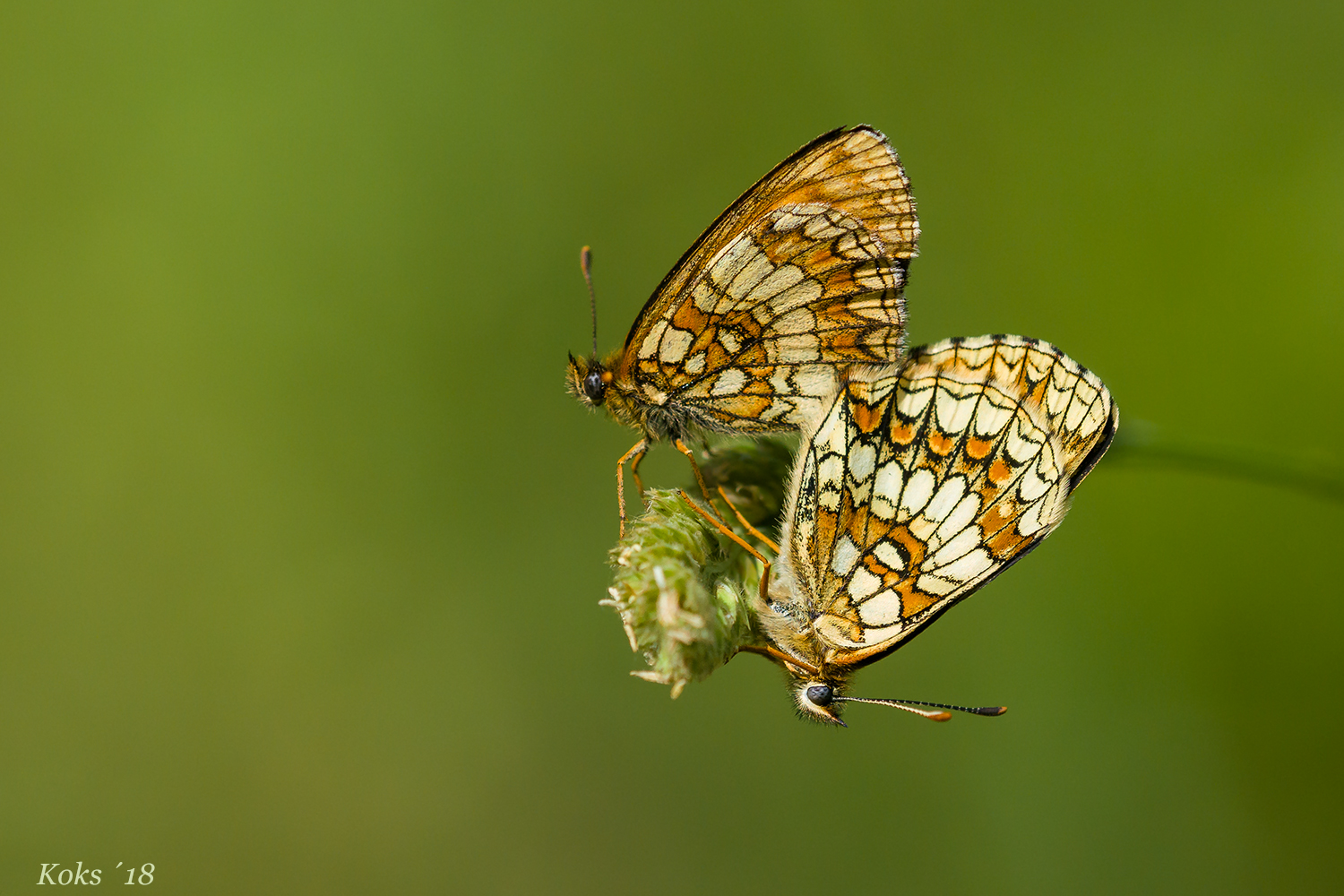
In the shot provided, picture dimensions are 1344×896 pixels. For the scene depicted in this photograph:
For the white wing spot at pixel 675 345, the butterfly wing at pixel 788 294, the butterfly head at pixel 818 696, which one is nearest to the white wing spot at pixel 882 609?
the butterfly head at pixel 818 696

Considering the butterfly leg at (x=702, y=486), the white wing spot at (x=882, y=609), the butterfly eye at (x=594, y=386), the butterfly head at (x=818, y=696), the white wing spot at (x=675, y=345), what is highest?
the white wing spot at (x=675, y=345)

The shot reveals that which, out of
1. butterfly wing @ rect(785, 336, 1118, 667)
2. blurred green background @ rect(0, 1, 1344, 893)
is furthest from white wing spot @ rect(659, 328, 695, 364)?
blurred green background @ rect(0, 1, 1344, 893)

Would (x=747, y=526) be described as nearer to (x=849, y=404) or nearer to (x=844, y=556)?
(x=844, y=556)

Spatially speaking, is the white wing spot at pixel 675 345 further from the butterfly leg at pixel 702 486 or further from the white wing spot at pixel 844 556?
the white wing spot at pixel 844 556

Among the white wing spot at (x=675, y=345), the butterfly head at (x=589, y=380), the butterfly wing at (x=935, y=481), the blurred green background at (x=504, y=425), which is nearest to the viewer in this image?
the butterfly wing at (x=935, y=481)

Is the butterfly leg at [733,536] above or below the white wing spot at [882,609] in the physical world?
above

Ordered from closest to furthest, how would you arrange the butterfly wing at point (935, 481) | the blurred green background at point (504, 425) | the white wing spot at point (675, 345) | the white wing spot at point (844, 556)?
the butterfly wing at point (935, 481) → the white wing spot at point (844, 556) → the white wing spot at point (675, 345) → the blurred green background at point (504, 425)

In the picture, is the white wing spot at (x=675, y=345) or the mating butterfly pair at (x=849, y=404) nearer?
the mating butterfly pair at (x=849, y=404)
